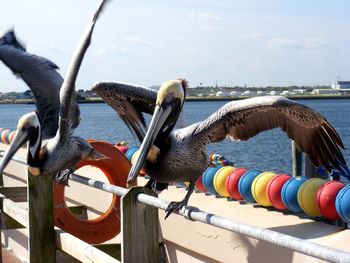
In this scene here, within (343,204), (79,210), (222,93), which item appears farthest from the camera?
(222,93)

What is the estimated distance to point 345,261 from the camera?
5.88ft

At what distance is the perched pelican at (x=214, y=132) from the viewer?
3736 mm

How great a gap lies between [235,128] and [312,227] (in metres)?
0.73

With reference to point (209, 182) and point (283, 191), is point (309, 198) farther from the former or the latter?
point (209, 182)

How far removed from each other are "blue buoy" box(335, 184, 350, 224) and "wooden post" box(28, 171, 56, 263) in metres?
1.73

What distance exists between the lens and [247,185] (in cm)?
450

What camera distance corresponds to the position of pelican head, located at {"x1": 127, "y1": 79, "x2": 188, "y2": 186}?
3.78 metres

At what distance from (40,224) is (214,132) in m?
1.22

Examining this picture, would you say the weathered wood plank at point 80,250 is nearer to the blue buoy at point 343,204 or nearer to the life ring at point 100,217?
the life ring at point 100,217

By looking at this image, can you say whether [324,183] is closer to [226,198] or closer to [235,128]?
[235,128]

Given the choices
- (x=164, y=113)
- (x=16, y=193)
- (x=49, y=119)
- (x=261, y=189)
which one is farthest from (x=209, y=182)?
(x=16, y=193)

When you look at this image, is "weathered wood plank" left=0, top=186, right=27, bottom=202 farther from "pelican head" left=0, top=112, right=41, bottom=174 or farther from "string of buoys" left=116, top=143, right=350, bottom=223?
"string of buoys" left=116, top=143, right=350, bottom=223

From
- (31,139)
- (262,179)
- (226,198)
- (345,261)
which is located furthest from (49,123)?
(345,261)

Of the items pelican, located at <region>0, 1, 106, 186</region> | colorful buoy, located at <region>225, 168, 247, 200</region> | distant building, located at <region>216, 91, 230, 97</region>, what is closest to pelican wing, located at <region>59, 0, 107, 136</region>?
pelican, located at <region>0, 1, 106, 186</region>
